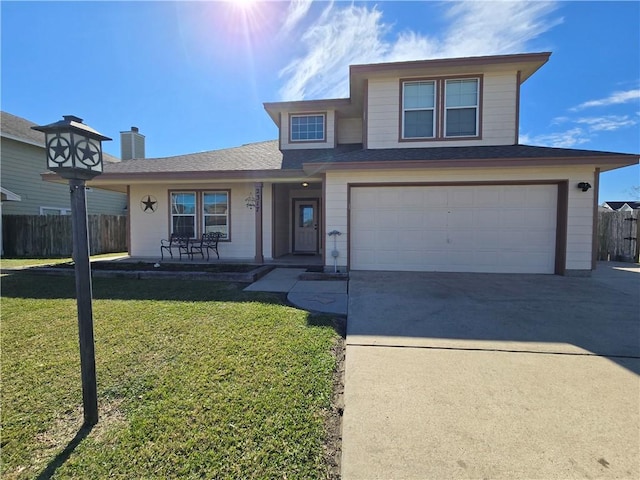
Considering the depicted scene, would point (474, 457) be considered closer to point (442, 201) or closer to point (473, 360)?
point (473, 360)

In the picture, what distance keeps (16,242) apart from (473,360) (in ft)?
58.4

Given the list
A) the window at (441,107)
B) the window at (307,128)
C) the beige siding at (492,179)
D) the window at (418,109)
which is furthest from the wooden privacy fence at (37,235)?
the window at (441,107)

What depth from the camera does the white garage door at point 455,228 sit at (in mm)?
7812

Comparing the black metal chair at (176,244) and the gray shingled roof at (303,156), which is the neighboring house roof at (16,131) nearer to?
the gray shingled roof at (303,156)

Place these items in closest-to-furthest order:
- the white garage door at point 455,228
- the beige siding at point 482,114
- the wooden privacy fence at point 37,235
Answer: the white garage door at point 455,228
the beige siding at point 482,114
the wooden privacy fence at point 37,235

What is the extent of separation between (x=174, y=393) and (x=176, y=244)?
29.6 feet

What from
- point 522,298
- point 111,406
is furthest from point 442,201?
point 111,406

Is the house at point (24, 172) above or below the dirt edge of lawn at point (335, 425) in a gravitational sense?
above

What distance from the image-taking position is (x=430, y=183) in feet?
26.2

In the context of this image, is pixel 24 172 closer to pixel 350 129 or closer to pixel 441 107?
pixel 350 129

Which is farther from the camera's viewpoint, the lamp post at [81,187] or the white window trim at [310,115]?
the white window trim at [310,115]

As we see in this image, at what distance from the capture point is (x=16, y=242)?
13.2m

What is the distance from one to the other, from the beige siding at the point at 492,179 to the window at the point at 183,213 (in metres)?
5.31

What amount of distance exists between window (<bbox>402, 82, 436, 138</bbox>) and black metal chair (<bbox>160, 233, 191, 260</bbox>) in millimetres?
7933
